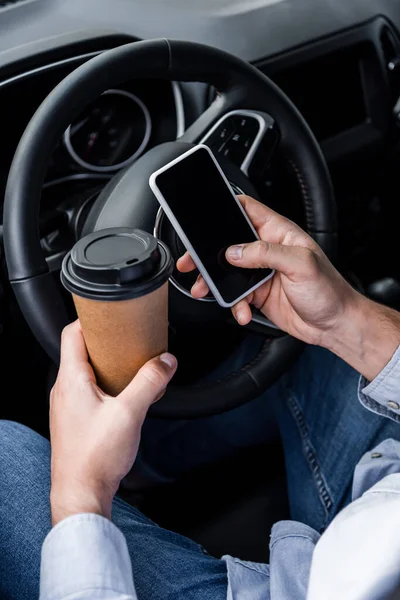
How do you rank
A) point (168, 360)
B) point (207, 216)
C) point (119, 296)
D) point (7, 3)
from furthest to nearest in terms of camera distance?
point (7, 3) < point (207, 216) < point (168, 360) < point (119, 296)

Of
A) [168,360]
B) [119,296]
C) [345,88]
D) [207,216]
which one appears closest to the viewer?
[119,296]

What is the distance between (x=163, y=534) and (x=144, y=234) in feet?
1.32

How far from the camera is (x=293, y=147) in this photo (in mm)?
934

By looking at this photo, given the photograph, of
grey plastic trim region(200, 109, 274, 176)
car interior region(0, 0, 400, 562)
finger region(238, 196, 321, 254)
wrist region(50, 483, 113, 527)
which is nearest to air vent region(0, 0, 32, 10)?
car interior region(0, 0, 400, 562)

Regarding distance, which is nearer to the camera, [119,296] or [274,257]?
[119,296]

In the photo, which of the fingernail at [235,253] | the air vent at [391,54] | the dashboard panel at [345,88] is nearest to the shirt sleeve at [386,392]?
the fingernail at [235,253]

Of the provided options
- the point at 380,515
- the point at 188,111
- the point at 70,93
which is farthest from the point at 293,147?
the point at 380,515

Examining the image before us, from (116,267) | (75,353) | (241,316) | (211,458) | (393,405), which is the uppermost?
(116,267)

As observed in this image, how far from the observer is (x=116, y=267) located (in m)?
0.54

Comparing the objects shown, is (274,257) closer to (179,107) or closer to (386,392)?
(386,392)

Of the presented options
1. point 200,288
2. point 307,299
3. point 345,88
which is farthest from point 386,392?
point 345,88

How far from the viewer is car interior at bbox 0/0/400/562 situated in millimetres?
777

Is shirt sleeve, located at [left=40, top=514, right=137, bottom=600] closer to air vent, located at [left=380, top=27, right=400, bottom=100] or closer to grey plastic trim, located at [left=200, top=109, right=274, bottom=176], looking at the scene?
grey plastic trim, located at [left=200, top=109, right=274, bottom=176]

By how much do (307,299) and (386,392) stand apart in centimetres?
16
